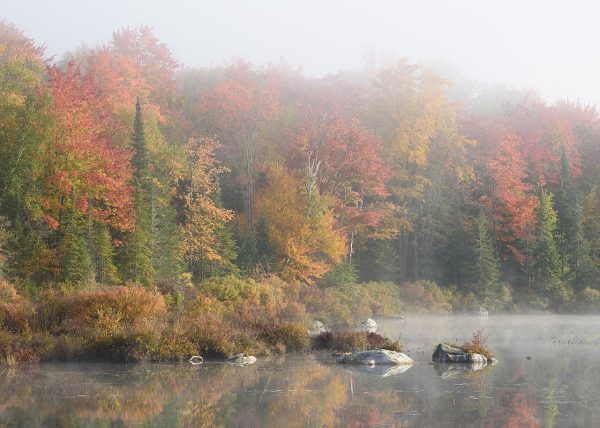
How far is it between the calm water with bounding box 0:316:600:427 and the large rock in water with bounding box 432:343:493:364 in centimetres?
51

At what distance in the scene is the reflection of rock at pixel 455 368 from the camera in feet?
62.9

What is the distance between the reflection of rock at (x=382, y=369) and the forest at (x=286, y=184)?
11458 mm

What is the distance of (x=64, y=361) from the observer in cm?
2155

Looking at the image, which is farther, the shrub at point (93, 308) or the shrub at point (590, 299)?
the shrub at point (590, 299)

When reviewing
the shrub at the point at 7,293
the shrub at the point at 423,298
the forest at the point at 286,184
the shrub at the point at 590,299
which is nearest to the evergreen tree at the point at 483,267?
the forest at the point at 286,184

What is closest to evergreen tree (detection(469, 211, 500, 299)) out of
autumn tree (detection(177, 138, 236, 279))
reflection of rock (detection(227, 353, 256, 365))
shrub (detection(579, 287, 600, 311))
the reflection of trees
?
shrub (detection(579, 287, 600, 311))

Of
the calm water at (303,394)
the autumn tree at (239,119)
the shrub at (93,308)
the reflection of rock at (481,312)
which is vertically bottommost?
the reflection of rock at (481,312)

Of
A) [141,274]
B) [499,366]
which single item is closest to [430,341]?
[499,366]

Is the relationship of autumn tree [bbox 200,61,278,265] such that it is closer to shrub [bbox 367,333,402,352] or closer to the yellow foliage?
the yellow foliage

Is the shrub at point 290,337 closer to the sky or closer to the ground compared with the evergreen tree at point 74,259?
closer to the ground

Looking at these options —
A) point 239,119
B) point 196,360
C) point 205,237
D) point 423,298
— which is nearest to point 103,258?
point 205,237

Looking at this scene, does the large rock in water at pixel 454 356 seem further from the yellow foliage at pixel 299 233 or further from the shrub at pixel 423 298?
the shrub at pixel 423 298

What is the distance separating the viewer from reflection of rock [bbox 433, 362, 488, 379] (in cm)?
1917

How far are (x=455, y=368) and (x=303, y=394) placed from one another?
6.60 metres
